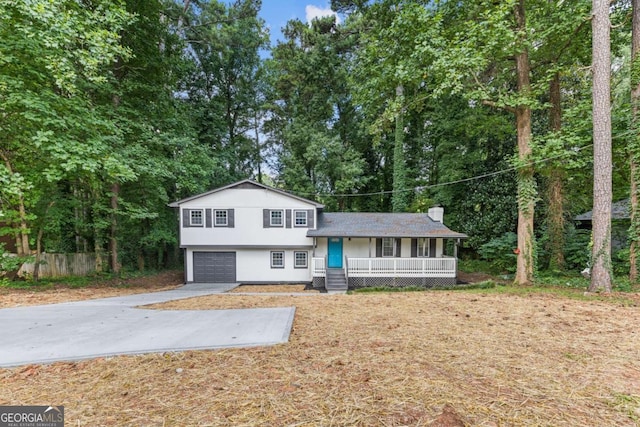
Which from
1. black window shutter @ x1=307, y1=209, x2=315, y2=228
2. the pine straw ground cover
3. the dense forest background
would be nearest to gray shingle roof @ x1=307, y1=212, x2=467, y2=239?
black window shutter @ x1=307, y1=209, x2=315, y2=228

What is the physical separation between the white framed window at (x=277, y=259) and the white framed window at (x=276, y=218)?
1.44m

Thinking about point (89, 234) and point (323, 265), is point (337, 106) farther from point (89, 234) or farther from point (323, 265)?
point (89, 234)

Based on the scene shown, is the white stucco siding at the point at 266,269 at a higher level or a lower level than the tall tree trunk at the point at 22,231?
lower

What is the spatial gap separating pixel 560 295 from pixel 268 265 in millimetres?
11074

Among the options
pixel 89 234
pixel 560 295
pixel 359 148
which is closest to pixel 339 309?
pixel 560 295

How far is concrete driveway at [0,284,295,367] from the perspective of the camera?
3.47 metres

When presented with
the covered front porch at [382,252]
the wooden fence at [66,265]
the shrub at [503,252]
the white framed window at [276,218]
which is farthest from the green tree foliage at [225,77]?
the shrub at [503,252]

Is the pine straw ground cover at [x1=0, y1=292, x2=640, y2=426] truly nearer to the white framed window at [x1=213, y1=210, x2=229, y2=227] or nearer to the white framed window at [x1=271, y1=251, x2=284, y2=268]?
the white framed window at [x1=271, y1=251, x2=284, y2=268]

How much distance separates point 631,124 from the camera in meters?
8.95

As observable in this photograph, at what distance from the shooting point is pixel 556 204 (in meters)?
12.0

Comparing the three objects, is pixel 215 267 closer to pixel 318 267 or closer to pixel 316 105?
pixel 318 267

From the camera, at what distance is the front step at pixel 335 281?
38.4ft

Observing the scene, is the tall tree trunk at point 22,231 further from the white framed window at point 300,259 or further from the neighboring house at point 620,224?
the neighboring house at point 620,224

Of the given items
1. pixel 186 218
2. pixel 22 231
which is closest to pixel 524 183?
pixel 186 218
